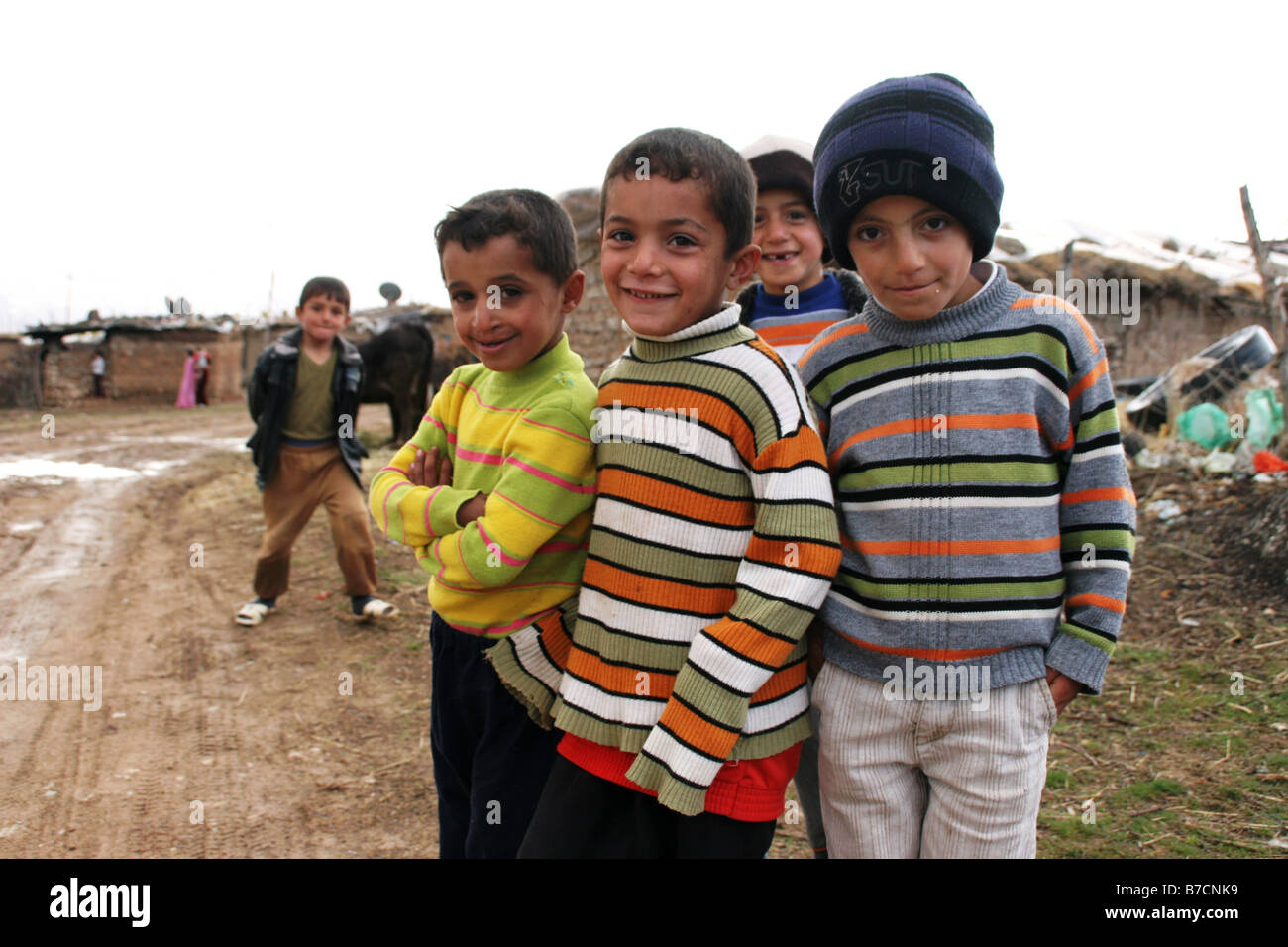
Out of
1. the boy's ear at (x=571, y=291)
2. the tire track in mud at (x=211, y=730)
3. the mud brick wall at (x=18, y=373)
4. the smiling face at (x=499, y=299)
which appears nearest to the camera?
the smiling face at (x=499, y=299)

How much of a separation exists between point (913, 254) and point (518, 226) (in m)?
0.80

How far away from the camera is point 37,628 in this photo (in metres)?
4.83

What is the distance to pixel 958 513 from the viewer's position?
5.18 feet

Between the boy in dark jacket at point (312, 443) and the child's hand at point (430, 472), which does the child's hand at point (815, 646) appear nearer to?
the child's hand at point (430, 472)

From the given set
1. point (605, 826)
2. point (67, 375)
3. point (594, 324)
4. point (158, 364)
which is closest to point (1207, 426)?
point (594, 324)

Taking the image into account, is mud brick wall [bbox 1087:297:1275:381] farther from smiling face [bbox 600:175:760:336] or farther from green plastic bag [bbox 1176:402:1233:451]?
smiling face [bbox 600:175:760:336]

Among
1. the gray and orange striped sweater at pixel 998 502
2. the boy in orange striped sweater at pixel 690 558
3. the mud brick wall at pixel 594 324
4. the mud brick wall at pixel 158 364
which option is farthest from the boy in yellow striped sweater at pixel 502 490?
the mud brick wall at pixel 158 364

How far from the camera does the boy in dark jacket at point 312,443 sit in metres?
4.91

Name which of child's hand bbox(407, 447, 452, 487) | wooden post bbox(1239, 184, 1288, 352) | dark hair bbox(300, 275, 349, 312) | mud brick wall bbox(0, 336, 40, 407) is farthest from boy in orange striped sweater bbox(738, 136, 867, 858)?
mud brick wall bbox(0, 336, 40, 407)

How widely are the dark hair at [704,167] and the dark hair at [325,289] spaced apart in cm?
372

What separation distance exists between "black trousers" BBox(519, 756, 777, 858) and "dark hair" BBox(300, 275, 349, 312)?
3985 mm

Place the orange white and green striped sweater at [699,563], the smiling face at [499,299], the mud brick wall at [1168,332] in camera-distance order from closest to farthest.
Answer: the orange white and green striped sweater at [699,563]
the smiling face at [499,299]
the mud brick wall at [1168,332]
